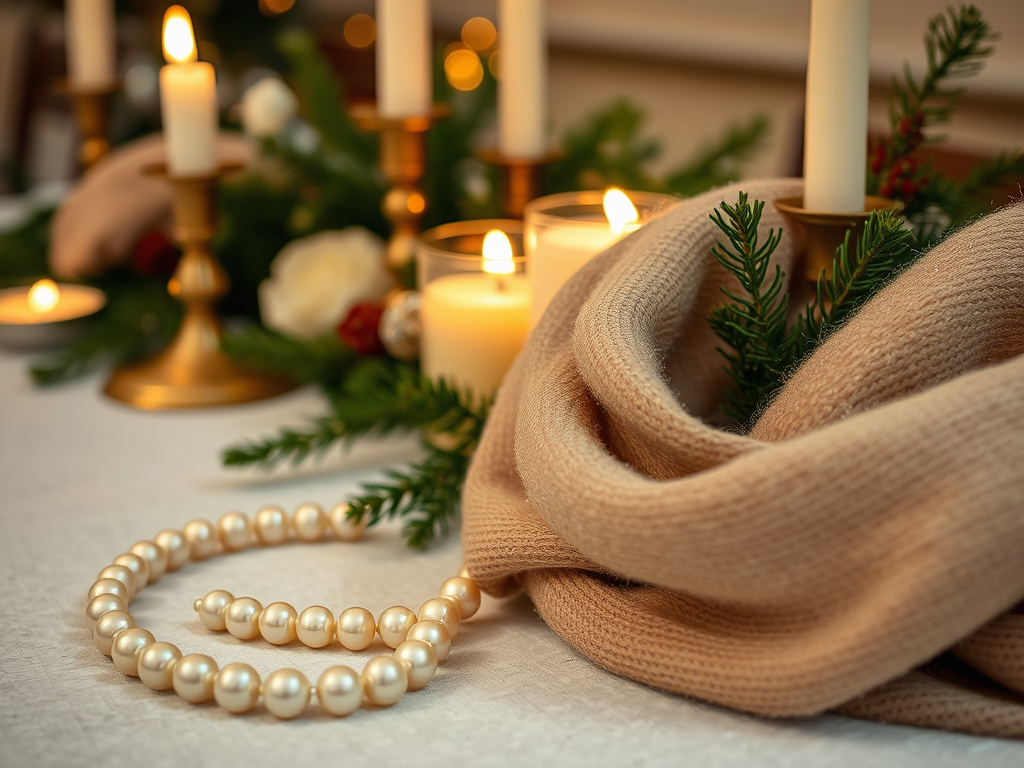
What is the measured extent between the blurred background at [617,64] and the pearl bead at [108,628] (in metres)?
0.55

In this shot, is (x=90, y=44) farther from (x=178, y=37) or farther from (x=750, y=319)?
(x=750, y=319)

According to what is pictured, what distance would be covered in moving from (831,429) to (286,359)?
1.55 feet

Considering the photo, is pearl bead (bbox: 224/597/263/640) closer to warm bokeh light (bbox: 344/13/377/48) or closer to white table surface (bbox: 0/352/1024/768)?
white table surface (bbox: 0/352/1024/768)

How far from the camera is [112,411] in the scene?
0.73m

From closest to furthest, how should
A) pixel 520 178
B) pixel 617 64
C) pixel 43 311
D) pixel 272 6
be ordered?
pixel 520 178 < pixel 43 311 < pixel 617 64 < pixel 272 6

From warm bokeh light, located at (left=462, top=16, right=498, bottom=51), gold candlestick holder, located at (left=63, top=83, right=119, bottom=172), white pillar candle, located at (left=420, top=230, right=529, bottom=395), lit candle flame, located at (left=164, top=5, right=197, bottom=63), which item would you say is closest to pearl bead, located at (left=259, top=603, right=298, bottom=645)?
white pillar candle, located at (left=420, top=230, right=529, bottom=395)

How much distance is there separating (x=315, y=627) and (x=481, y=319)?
227mm

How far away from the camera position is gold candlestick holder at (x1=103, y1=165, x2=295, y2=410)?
0.72m

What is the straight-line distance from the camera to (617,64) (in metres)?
1.60

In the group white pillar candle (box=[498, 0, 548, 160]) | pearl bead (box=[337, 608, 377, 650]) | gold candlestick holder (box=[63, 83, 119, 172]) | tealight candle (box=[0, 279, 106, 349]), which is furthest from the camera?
gold candlestick holder (box=[63, 83, 119, 172])

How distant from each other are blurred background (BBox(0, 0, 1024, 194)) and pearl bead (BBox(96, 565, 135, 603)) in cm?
54

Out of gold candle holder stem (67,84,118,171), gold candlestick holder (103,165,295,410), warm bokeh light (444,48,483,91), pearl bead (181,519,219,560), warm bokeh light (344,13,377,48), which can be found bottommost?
pearl bead (181,519,219,560)

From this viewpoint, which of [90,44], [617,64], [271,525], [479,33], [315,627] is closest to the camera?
[315,627]

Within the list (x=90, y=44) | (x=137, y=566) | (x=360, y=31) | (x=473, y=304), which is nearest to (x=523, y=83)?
(x=473, y=304)
